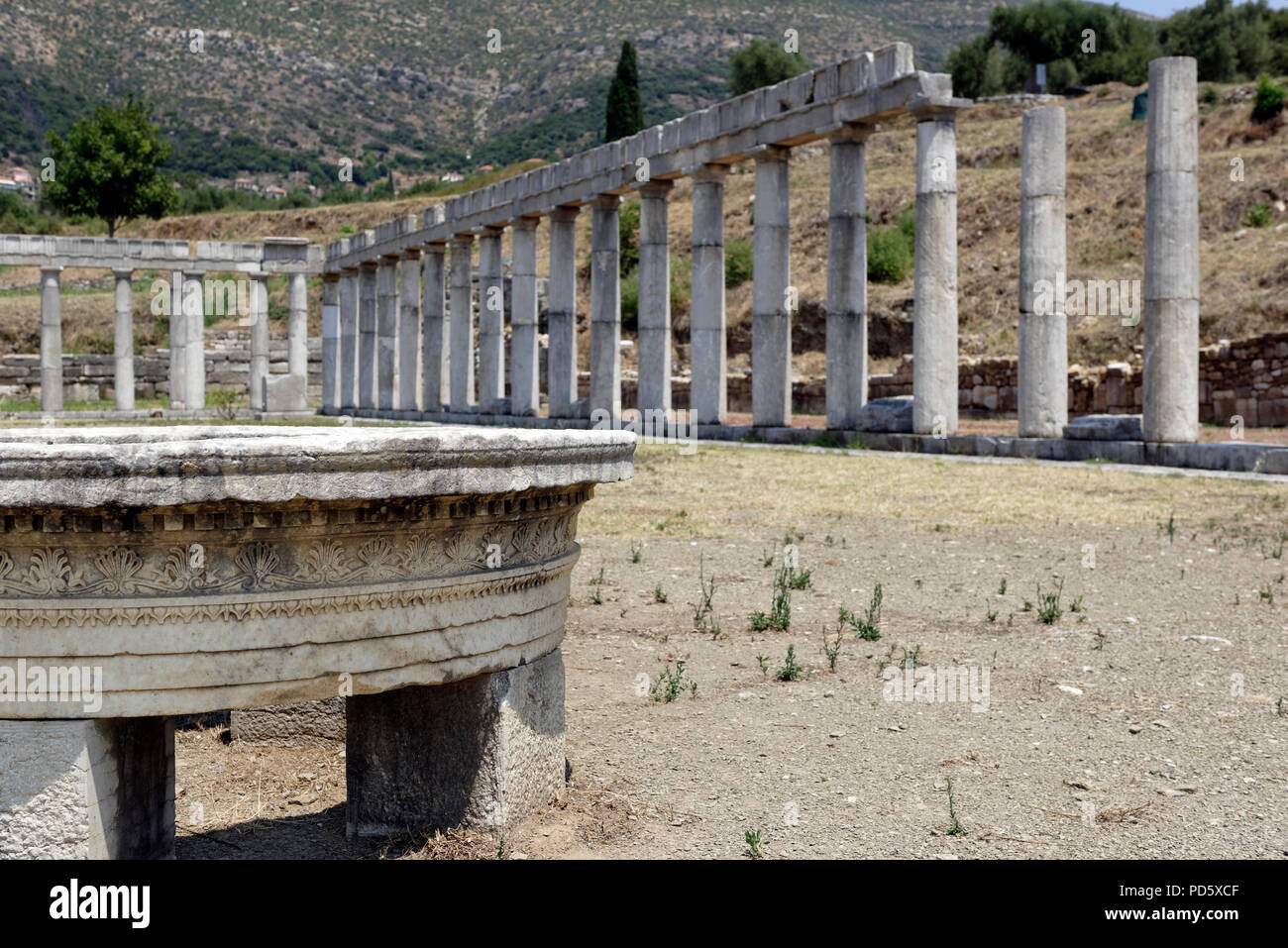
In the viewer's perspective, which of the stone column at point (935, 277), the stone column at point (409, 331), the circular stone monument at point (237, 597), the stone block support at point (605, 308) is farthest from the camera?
the stone column at point (409, 331)

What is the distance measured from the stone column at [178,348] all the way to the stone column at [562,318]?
14.5 m

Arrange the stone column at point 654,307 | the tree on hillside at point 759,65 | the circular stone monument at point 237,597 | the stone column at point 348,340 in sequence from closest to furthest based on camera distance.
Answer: the circular stone monument at point 237,597 → the stone column at point 654,307 → the stone column at point 348,340 → the tree on hillside at point 759,65

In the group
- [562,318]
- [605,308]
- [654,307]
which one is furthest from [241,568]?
[562,318]

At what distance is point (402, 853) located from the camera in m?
4.51

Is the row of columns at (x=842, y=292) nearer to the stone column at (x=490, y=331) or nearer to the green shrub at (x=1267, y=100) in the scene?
the stone column at (x=490, y=331)

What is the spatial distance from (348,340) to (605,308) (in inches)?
657

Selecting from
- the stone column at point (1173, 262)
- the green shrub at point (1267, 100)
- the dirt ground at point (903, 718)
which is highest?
the green shrub at point (1267, 100)

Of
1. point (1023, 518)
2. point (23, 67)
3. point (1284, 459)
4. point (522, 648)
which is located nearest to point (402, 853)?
point (522, 648)

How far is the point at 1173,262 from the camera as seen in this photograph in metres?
16.9

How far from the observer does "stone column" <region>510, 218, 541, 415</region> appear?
30281mm

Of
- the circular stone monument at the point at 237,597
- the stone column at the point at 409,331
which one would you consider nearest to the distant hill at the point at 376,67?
the stone column at the point at 409,331

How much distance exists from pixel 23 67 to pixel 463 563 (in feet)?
A: 359

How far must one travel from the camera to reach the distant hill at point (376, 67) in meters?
101

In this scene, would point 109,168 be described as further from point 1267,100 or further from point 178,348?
point 1267,100
